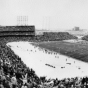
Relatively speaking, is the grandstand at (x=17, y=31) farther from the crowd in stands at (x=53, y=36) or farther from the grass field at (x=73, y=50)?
the grass field at (x=73, y=50)

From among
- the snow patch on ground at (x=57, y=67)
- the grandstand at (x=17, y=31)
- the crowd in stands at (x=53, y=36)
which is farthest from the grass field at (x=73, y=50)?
the grandstand at (x=17, y=31)

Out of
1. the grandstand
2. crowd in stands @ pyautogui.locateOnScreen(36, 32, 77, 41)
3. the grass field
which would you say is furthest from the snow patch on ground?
the grandstand

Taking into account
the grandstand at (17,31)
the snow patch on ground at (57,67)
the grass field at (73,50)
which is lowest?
the grandstand at (17,31)

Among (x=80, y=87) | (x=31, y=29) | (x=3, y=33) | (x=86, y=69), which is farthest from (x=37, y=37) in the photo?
(x=80, y=87)

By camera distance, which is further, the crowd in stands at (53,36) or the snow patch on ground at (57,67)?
the crowd in stands at (53,36)

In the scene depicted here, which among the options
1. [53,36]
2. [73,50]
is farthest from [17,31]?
[73,50]

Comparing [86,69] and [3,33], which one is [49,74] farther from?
[3,33]

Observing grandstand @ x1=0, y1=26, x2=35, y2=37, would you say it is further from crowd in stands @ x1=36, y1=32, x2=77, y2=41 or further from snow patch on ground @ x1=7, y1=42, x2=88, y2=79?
snow patch on ground @ x1=7, y1=42, x2=88, y2=79

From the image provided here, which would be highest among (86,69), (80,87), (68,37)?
(80,87)

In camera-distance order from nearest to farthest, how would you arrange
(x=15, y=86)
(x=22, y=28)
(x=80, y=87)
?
1. (x=15, y=86)
2. (x=80, y=87)
3. (x=22, y=28)

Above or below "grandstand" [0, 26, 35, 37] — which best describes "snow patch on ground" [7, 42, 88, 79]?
above

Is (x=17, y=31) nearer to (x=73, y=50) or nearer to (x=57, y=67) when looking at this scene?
(x=73, y=50)
